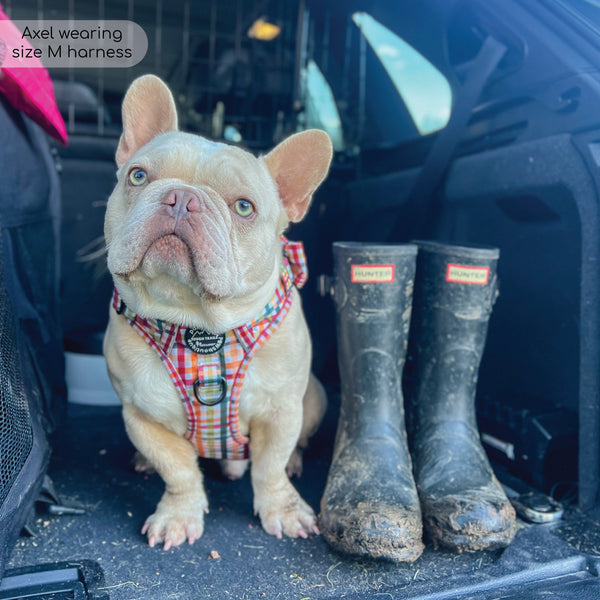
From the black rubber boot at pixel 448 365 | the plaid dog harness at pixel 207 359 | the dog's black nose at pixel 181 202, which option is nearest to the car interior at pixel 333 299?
the black rubber boot at pixel 448 365

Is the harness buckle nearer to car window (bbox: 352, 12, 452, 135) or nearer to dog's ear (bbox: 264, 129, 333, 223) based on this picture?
dog's ear (bbox: 264, 129, 333, 223)

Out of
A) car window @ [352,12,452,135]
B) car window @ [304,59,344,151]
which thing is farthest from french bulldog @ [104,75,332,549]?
car window @ [304,59,344,151]

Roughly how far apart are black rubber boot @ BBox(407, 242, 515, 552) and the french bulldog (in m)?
0.34

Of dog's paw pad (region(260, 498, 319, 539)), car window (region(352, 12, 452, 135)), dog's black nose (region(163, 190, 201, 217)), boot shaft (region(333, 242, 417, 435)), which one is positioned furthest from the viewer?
car window (region(352, 12, 452, 135))

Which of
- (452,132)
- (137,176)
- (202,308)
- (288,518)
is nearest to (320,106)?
(452,132)

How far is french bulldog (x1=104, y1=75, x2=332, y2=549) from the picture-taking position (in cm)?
112

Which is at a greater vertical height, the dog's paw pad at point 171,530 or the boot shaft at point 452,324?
the boot shaft at point 452,324

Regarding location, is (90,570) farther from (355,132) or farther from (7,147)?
(355,132)

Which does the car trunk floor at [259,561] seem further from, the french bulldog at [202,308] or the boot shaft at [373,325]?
the boot shaft at [373,325]

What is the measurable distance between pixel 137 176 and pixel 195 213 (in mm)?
222

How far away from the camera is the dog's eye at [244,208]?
1.22 meters

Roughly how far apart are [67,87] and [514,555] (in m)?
2.63

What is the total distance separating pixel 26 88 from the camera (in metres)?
1.38

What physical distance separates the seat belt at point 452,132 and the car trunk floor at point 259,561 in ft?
3.23
